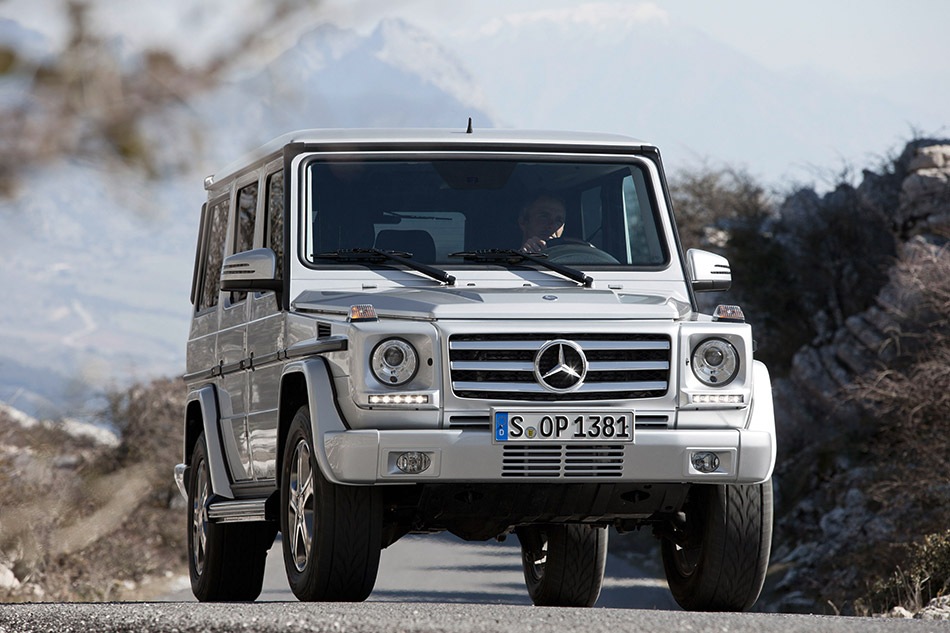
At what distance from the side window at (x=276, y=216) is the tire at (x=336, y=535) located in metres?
1.23

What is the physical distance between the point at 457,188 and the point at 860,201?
34705 millimetres

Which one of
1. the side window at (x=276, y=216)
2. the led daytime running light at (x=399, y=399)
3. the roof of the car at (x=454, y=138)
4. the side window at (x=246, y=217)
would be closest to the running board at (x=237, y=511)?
the side window at (x=276, y=216)

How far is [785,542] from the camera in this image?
3291cm

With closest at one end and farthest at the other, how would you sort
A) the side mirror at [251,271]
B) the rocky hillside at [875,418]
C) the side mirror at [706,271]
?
the side mirror at [251,271] < the side mirror at [706,271] < the rocky hillside at [875,418]

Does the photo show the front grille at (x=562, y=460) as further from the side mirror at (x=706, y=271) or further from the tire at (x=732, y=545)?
the side mirror at (x=706, y=271)

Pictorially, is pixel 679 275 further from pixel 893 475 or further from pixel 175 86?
pixel 893 475

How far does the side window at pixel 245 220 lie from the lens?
26.8 ft

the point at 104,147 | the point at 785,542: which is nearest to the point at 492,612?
the point at 104,147

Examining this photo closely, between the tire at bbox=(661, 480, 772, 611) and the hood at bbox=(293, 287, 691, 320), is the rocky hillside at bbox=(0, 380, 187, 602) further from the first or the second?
the tire at bbox=(661, 480, 772, 611)

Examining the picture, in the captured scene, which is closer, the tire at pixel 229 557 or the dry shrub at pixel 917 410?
the tire at pixel 229 557

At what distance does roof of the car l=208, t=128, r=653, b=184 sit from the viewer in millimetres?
7395

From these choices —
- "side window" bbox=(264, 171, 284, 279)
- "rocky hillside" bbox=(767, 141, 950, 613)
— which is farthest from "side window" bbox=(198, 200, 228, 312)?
"rocky hillside" bbox=(767, 141, 950, 613)

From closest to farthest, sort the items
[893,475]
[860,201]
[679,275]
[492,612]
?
1. [492,612]
2. [679,275]
3. [893,475]
4. [860,201]

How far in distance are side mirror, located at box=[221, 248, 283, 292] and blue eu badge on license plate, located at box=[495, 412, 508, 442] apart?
4.96ft
